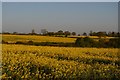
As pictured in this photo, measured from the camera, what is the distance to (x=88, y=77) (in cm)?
1052

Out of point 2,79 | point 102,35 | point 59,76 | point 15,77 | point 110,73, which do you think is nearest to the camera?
point 2,79

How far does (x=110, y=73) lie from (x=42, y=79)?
3155 millimetres

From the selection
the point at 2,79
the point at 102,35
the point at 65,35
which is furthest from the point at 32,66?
the point at 65,35

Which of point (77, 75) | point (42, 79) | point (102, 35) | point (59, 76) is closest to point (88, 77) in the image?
point (77, 75)

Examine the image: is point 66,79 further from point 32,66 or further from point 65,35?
point 65,35

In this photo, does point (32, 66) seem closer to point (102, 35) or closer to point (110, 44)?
point (110, 44)

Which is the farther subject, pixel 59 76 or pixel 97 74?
pixel 97 74

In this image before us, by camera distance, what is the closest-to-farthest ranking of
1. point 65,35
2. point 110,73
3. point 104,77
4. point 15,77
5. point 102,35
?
point 15,77 < point 104,77 < point 110,73 < point 102,35 < point 65,35

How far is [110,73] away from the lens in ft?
38.2

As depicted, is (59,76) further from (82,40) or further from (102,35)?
(102,35)

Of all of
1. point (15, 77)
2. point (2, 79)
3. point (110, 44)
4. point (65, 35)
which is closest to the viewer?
point (2, 79)

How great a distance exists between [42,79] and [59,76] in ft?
2.47

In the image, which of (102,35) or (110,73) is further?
(102,35)

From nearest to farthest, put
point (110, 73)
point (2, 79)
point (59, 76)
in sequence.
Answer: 1. point (2, 79)
2. point (59, 76)
3. point (110, 73)
